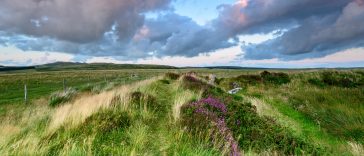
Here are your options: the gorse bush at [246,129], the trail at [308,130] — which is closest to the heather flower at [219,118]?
the gorse bush at [246,129]

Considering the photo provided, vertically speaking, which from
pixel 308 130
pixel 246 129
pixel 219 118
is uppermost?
pixel 219 118

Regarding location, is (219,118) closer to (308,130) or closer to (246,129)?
(246,129)

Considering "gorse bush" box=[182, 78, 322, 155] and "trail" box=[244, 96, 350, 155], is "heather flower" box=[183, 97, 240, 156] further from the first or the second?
"trail" box=[244, 96, 350, 155]

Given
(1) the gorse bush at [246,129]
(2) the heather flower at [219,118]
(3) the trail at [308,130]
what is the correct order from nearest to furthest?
(2) the heather flower at [219,118]
(1) the gorse bush at [246,129]
(3) the trail at [308,130]

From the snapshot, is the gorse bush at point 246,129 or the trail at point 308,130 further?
the trail at point 308,130

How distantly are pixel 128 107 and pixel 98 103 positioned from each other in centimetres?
98

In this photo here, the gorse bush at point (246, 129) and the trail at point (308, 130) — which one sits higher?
the gorse bush at point (246, 129)

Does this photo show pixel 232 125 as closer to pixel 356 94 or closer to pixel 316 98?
pixel 316 98

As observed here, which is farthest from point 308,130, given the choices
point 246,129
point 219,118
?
point 219,118

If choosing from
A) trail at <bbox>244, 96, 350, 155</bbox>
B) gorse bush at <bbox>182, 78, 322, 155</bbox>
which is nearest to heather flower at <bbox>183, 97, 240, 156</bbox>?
gorse bush at <bbox>182, 78, 322, 155</bbox>

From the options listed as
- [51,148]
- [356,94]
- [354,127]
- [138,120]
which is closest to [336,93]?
[356,94]

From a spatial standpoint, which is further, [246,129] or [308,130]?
[308,130]

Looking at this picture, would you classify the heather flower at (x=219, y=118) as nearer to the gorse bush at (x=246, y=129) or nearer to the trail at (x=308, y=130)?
the gorse bush at (x=246, y=129)

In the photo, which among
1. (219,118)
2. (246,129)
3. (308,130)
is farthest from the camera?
(308,130)
